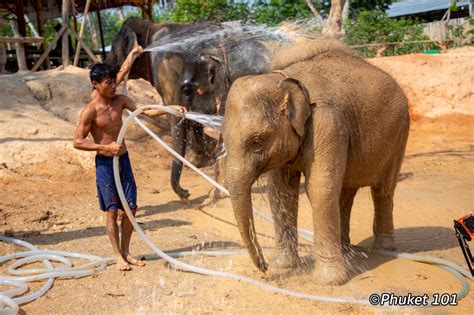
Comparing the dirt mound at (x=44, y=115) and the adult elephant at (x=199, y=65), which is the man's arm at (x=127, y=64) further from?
the dirt mound at (x=44, y=115)

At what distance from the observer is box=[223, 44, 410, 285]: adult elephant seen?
3.84 metres

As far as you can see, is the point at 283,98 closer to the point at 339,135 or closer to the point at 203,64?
the point at 339,135

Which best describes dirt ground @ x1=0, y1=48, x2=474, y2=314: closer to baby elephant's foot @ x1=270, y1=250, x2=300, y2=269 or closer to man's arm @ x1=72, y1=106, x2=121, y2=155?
baby elephant's foot @ x1=270, y1=250, x2=300, y2=269

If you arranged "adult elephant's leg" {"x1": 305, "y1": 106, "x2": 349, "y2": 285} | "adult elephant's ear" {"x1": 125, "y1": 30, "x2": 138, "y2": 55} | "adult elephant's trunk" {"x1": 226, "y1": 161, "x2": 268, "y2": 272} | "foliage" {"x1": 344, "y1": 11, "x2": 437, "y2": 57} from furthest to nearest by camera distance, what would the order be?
"foliage" {"x1": 344, "y1": 11, "x2": 437, "y2": 57} → "adult elephant's ear" {"x1": 125, "y1": 30, "x2": 138, "y2": 55} → "adult elephant's leg" {"x1": 305, "y1": 106, "x2": 349, "y2": 285} → "adult elephant's trunk" {"x1": 226, "y1": 161, "x2": 268, "y2": 272}

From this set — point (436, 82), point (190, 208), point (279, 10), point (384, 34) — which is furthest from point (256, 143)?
point (279, 10)

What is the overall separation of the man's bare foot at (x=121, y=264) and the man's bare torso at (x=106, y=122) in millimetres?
897

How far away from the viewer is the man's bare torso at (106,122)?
4750mm

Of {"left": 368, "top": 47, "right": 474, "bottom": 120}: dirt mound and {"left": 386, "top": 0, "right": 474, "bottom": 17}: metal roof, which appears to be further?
{"left": 386, "top": 0, "right": 474, "bottom": 17}: metal roof

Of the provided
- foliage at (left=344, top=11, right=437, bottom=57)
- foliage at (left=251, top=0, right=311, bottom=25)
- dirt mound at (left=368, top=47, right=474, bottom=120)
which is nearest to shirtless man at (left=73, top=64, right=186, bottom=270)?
dirt mound at (left=368, top=47, right=474, bottom=120)

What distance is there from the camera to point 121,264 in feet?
15.6

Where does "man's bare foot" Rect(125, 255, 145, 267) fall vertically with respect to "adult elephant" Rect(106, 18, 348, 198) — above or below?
below

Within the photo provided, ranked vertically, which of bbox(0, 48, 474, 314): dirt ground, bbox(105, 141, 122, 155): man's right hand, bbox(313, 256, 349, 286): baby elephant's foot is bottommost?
bbox(0, 48, 474, 314): dirt ground

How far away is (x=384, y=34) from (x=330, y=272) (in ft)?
48.1

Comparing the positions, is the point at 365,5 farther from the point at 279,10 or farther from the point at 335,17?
the point at 335,17
